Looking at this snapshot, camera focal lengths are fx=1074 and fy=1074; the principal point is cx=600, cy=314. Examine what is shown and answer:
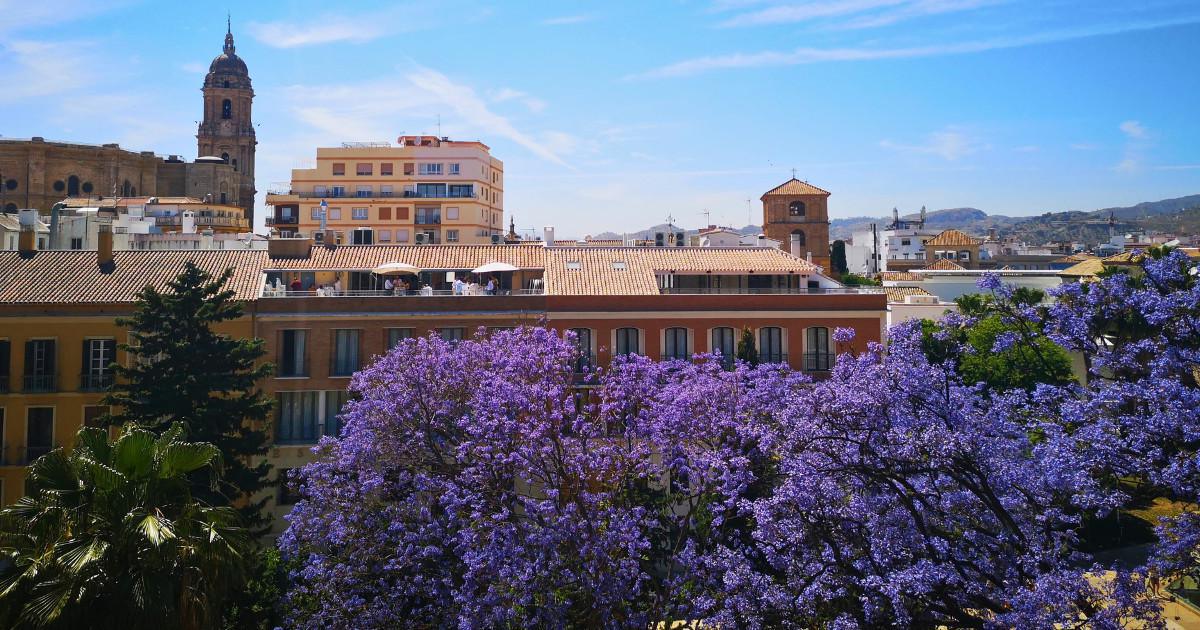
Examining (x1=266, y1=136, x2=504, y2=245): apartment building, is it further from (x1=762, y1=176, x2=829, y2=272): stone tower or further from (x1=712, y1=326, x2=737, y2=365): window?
(x1=712, y1=326, x2=737, y2=365): window

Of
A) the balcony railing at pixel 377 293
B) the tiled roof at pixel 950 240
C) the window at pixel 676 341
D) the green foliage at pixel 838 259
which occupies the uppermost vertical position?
the tiled roof at pixel 950 240

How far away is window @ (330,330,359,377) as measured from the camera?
3531cm

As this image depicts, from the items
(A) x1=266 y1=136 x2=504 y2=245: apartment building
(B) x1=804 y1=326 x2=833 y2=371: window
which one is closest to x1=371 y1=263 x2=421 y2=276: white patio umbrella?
(B) x1=804 y1=326 x2=833 y2=371: window

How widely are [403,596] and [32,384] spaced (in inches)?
776

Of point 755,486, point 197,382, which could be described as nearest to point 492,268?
point 197,382

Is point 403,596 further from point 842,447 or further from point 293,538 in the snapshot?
point 842,447

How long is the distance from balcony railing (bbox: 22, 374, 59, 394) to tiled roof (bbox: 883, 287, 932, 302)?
37196 millimetres

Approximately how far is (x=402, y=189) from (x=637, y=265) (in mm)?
32808

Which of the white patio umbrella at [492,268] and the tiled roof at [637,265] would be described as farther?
the tiled roof at [637,265]

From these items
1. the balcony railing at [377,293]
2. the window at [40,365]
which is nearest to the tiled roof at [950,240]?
the balcony railing at [377,293]

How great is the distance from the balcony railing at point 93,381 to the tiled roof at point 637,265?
14.8 m

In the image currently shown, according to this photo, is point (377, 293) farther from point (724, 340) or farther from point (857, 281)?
point (857, 281)

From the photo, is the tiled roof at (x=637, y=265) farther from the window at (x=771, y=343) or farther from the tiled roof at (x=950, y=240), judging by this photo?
the tiled roof at (x=950, y=240)

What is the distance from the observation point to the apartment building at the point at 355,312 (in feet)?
113
